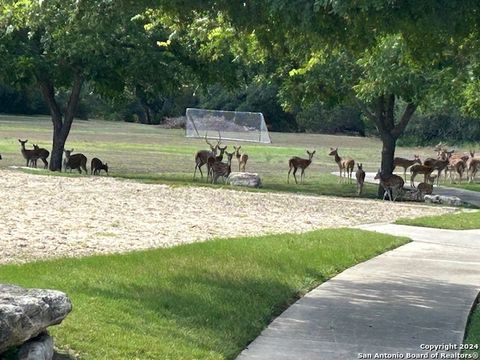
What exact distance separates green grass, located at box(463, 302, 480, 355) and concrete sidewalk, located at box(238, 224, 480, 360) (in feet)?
0.24

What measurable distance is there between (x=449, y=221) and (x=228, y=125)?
47181 millimetres

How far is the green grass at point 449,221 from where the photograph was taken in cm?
2206

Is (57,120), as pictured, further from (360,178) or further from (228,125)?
(228,125)

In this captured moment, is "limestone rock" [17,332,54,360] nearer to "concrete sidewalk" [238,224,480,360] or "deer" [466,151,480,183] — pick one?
"concrete sidewalk" [238,224,480,360]

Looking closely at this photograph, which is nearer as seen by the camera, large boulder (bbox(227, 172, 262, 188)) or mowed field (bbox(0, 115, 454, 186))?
large boulder (bbox(227, 172, 262, 188))

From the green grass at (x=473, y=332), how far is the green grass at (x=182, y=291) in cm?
194

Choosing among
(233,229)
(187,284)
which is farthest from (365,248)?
(187,284)

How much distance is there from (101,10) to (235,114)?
190 ft

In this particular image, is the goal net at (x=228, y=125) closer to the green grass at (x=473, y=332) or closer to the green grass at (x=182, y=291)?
the green grass at (x=182, y=291)

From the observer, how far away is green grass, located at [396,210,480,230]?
72.4 feet

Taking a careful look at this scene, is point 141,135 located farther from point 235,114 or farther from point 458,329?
point 458,329

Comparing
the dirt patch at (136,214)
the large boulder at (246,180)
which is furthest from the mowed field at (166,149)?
the dirt patch at (136,214)

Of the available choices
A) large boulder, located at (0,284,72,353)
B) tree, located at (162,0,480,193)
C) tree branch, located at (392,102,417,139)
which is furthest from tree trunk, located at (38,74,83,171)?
large boulder, located at (0,284,72,353)

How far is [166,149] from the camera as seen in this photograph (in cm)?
5553
